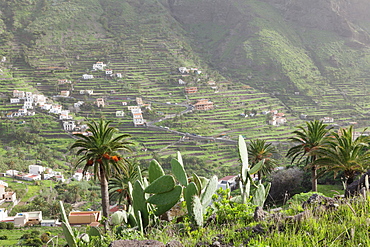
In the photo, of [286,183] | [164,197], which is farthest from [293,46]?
[164,197]

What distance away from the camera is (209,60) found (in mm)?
113938

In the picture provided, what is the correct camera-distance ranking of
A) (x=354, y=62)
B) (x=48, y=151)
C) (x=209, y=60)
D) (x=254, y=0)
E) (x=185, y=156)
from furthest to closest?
(x=254, y=0), (x=209, y=60), (x=354, y=62), (x=48, y=151), (x=185, y=156)

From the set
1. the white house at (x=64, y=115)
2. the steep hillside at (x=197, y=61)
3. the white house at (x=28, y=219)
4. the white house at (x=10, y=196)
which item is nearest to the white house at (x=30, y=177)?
the white house at (x=10, y=196)

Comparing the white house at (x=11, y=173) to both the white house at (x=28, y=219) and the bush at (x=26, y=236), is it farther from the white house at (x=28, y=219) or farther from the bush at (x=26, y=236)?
the bush at (x=26, y=236)

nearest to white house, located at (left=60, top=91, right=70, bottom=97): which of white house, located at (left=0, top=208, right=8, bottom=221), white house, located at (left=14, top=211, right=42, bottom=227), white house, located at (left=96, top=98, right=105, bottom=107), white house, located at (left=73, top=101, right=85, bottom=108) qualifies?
white house, located at (left=73, top=101, right=85, bottom=108)

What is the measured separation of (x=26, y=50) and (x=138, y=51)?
1253 inches

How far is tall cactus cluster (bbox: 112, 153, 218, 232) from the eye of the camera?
4.04 meters

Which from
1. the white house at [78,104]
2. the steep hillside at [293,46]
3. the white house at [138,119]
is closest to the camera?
the white house at [138,119]

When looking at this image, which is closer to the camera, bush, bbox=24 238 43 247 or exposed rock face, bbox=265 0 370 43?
bush, bbox=24 238 43 247

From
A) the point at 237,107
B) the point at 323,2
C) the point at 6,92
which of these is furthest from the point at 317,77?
the point at 6,92

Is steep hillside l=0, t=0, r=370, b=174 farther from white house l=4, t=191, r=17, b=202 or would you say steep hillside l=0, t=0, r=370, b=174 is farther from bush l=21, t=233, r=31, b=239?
bush l=21, t=233, r=31, b=239

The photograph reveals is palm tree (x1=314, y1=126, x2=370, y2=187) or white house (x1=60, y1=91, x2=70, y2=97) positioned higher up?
white house (x1=60, y1=91, x2=70, y2=97)

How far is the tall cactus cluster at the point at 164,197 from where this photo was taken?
4043 mm

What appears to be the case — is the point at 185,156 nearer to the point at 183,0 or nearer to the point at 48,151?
the point at 48,151
